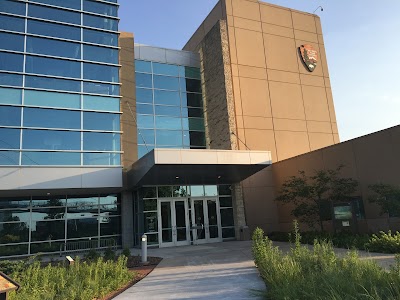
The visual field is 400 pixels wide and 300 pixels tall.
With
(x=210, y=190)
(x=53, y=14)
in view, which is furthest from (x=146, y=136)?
(x=53, y=14)

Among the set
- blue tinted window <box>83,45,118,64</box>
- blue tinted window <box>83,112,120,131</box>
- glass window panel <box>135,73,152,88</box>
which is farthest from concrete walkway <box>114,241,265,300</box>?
blue tinted window <box>83,45,118,64</box>

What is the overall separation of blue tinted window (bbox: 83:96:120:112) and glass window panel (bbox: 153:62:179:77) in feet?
16.0

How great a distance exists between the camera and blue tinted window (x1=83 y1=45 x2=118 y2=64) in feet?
77.6

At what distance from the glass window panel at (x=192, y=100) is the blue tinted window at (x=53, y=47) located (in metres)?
8.22

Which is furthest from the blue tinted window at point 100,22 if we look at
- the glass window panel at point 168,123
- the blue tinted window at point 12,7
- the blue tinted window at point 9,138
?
the blue tinted window at point 9,138

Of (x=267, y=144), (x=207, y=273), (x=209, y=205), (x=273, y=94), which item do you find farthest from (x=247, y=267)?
(x=273, y=94)

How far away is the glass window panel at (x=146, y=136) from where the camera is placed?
80.9 ft

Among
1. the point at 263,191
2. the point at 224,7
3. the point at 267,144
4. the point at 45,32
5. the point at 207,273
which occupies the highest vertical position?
the point at 224,7

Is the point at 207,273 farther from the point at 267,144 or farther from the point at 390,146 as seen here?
the point at 267,144

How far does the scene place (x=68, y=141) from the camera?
21.6m

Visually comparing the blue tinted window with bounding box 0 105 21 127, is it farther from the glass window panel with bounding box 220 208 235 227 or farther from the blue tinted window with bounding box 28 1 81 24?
the glass window panel with bounding box 220 208 235 227

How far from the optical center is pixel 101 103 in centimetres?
2317

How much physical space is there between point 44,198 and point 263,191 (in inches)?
573

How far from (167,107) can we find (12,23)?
11.4 m
